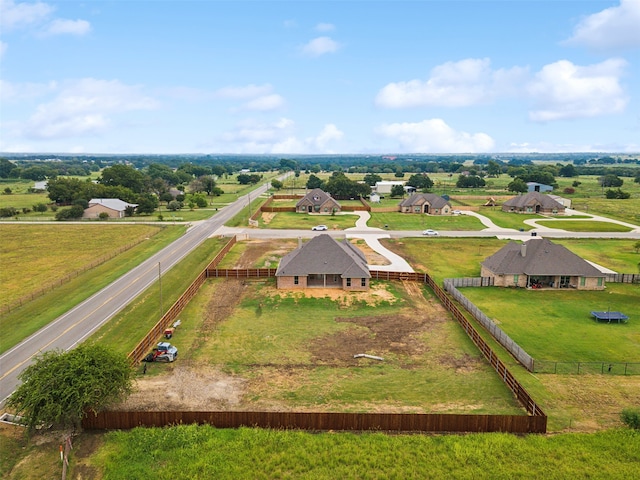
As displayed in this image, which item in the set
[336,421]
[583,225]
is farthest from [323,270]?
[583,225]

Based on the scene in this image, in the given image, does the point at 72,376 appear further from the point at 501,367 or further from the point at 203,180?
the point at 203,180

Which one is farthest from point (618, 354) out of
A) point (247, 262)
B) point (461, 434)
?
point (247, 262)

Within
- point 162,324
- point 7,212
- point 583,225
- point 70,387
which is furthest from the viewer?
point 7,212

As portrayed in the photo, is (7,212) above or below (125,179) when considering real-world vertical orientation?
below

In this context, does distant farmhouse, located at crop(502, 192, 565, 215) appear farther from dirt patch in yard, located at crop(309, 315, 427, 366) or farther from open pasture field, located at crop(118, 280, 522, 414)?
dirt patch in yard, located at crop(309, 315, 427, 366)

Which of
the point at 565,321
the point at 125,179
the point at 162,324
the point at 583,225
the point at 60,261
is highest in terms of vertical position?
the point at 125,179

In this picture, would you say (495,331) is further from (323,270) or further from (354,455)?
(354,455)
